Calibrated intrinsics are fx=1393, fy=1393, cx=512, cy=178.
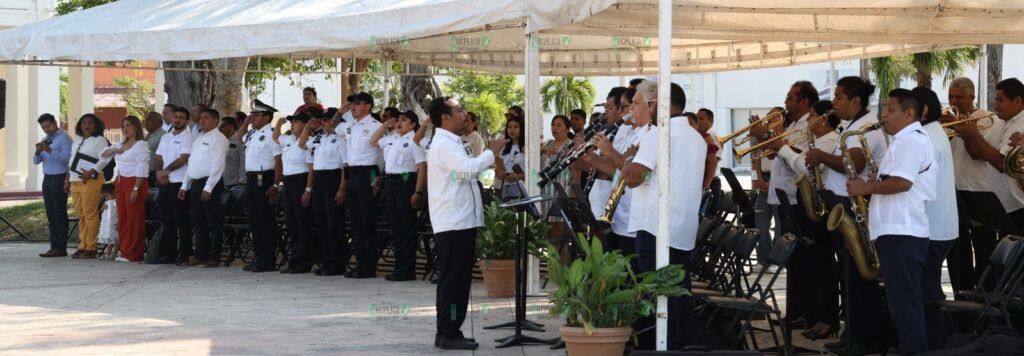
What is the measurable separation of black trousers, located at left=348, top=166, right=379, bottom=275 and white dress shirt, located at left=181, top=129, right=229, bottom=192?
1.86m

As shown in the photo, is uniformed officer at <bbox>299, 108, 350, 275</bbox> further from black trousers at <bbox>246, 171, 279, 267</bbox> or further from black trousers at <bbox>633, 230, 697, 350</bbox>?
black trousers at <bbox>633, 230, 697, 350</bbox>

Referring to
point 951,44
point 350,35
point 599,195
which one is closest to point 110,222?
point 350,35

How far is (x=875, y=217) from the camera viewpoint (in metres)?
7.62

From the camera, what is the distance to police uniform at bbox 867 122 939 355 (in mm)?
7461

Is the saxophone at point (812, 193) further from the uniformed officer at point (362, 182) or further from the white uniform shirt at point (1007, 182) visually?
the uniformed officer at point (362, 182)

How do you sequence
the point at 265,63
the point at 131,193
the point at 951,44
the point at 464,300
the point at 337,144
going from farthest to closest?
the point at 265,63 → the point at 131,193 → the point at 337,144 → the point at 951,44 → the point at 464,300

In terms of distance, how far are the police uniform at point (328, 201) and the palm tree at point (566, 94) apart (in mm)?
26765

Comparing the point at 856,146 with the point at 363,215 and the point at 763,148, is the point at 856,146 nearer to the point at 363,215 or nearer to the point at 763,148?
the point at 763,148

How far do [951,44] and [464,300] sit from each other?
6041mm

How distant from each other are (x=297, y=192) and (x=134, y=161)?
8.01 ft

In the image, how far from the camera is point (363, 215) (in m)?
13.3

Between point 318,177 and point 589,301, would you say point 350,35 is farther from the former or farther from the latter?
point 589,301

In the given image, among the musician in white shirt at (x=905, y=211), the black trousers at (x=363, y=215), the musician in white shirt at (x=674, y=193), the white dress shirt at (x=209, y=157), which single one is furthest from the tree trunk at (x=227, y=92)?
the musician in white shirt at (x=905, y=211)

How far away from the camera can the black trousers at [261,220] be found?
1426cm
